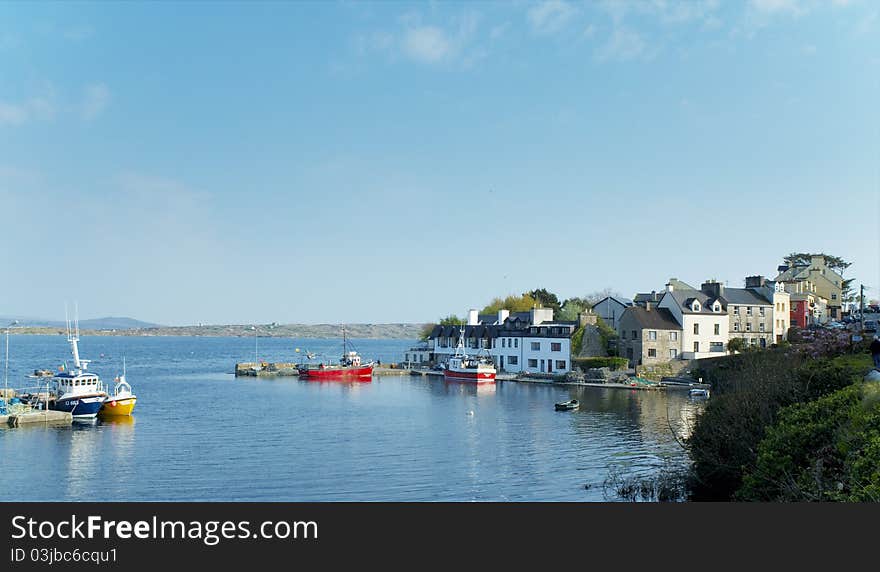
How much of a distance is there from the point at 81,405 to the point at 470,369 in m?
43.8

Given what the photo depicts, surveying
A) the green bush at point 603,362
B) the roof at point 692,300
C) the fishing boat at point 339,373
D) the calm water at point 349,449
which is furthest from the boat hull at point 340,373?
the roof at point 692,300

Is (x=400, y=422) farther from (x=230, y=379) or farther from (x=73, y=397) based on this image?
(x=230, y=379)

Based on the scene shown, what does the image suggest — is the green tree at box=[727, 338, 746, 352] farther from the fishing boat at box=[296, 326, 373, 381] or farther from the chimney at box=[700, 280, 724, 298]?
the fishing boat at box=[296, 326, 373, 381]

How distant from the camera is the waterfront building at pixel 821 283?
94875 millimetres

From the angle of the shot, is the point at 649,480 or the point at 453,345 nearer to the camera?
the point at 649,480

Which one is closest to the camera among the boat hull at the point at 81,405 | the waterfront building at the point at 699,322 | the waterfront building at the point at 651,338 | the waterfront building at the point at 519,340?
the boat hull at the point at 81,405

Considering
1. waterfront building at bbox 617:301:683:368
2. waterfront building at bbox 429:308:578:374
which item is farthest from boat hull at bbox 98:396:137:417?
waterfront building at bbox 617:301:683:368

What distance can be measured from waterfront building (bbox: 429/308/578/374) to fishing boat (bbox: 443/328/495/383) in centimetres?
179

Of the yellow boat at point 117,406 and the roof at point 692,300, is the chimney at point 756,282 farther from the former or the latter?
the yellow boat at point 117,406

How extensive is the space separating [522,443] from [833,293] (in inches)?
2962

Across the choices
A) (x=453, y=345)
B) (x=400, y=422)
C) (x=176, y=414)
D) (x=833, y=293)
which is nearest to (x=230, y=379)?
(x=453, y=345)

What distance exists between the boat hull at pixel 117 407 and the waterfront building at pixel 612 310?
5411 centimetres

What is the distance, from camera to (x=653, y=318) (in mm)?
80438

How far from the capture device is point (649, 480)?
2759 centimetres
